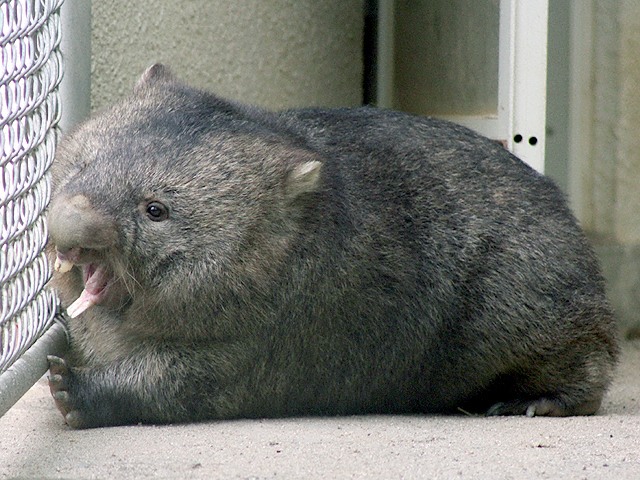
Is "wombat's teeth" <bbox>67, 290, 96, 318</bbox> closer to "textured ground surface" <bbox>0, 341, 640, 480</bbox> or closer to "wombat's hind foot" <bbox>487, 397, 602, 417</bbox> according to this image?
"textured ground surface" <bbox>0, 341, 640, 480</bbox>

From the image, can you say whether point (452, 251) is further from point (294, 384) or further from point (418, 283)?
point (294, 384)

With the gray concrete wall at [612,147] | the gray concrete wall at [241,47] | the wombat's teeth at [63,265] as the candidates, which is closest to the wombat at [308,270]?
the wombat's teeth at [63,265]

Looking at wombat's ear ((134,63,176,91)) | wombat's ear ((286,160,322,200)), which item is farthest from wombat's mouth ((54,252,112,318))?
wombat's ear ((134,63,176,91))

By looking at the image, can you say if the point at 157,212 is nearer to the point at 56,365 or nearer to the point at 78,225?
the point at 78,225

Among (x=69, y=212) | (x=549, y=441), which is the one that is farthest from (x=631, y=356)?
(x=69, y=212)

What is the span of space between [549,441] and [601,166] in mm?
3184

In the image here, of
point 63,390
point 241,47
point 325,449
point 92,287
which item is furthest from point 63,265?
point 241,47

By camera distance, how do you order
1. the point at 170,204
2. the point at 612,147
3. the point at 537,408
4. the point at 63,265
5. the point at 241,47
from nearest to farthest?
the point at 63,265, the point at 170,204, the point at 537,408, the point at 241,47, the point at 612,147

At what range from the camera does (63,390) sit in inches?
161

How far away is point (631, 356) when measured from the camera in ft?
22.0

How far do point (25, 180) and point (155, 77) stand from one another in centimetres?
83

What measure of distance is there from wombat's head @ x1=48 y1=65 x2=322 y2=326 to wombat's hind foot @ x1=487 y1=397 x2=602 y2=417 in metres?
1.26

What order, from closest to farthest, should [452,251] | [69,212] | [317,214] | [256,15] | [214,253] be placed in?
[69,212]
[214,253]
[317,214]
[452,251]
[256,15]

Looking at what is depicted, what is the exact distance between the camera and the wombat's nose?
3.71m
